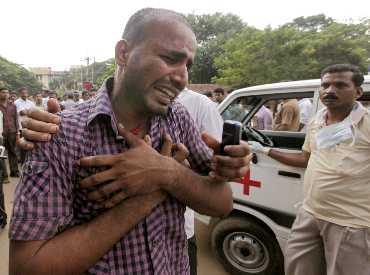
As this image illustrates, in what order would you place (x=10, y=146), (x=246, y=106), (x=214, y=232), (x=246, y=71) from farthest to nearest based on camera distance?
1. (x=246, y=71)
2. (x=10, y=146)
3. (x=246, y=106)
4. (x=214, y=232)

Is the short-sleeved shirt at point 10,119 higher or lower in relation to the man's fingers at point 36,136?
lower

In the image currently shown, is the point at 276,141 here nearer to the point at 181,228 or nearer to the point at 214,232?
the point at 214,232

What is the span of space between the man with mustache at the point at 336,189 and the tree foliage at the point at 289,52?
16.7 metres

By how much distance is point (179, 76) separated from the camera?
1.06 m

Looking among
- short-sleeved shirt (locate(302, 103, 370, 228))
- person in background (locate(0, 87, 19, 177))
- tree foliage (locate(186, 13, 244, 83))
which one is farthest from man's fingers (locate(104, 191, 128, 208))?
tree foliage (locate(186, 13, 244, 83))

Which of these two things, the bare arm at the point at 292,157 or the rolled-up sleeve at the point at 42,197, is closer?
the rolled-up sleeve at the point at 42,197

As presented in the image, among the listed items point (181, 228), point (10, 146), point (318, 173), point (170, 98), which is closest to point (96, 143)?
point (170, 98)

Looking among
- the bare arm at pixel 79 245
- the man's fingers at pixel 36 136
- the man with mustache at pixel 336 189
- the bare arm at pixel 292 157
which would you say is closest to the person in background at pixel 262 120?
the bare arm at pixel 292 157

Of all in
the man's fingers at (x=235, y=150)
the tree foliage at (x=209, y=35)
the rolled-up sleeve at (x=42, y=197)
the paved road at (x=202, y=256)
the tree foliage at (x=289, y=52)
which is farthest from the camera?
the tree foliage at (x=209, y=35)

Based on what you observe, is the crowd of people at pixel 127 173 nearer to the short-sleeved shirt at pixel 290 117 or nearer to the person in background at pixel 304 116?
the short-sleeved shirt at pixel 290 117

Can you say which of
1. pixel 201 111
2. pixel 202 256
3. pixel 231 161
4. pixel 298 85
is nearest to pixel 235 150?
pixel 231 161

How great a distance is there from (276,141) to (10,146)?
5.68 meters

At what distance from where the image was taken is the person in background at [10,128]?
622 cm

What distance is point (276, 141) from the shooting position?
3205 mm
